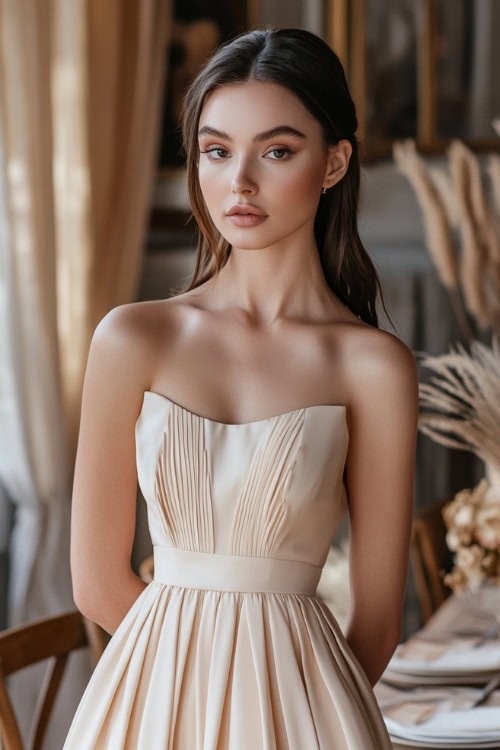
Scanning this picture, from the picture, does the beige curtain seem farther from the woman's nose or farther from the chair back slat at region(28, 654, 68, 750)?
the woman's nose

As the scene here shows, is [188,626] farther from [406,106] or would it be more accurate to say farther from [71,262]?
[406,106]

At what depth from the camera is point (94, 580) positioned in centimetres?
136

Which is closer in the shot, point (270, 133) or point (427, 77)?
point (270, 133)

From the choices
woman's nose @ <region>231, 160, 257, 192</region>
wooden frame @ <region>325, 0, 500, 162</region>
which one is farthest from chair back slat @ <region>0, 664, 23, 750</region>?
wooden frame @ <region>325, 0, 500, 162</region>

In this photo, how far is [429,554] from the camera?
3230mm

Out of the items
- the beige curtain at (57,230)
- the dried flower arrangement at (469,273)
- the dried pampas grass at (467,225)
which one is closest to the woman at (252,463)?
the dried flower arrangement at (469,273)

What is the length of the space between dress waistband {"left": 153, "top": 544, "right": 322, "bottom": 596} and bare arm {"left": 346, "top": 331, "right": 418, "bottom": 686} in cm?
9

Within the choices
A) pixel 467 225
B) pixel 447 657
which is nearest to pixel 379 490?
pixel 447 657

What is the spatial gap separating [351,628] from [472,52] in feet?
10.3

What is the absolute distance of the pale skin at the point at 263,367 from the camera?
1.27 meters

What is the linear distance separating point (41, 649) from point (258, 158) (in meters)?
1.09

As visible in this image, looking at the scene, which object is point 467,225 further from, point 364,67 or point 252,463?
point 252,463

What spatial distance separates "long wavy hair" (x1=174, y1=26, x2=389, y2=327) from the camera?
4.16 feet

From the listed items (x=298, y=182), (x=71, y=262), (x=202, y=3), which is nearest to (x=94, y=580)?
(x=298, y=182)
